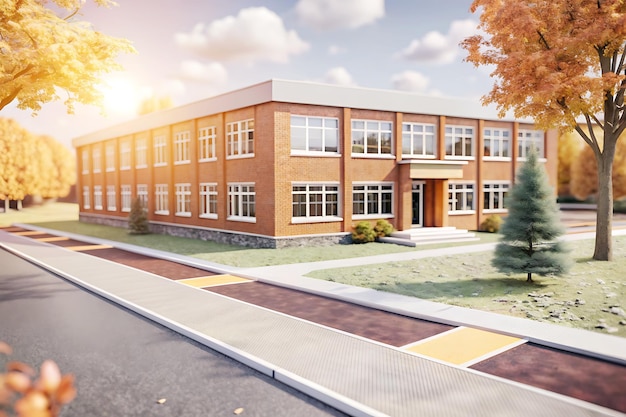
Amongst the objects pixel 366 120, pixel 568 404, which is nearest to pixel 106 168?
pixel 366 120

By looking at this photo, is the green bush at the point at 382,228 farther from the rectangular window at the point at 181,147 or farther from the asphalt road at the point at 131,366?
the asphalt road at the point at 131,366

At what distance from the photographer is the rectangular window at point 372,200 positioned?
86.1ft

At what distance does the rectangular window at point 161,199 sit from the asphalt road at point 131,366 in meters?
21.9

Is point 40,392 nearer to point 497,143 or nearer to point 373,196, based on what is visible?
point 373,196

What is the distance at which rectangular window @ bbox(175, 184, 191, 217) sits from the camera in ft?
104

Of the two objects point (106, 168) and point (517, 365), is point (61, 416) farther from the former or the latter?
point (106, 168)

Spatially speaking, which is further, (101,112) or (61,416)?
(101,112)

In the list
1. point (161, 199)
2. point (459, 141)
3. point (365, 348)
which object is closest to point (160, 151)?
point (161, 199)

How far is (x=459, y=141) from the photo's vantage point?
98.8 feet

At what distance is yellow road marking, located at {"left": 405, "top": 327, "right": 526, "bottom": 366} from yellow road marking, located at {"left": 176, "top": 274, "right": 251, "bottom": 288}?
25.2 feet

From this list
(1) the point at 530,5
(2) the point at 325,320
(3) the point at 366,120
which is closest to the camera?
(2) the point at 325,320

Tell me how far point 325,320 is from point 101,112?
499 inches

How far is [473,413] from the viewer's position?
609 cm

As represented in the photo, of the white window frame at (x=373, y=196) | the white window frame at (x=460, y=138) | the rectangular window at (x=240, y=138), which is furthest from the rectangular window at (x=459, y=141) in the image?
the rectangular window at (x=240, y=138)
